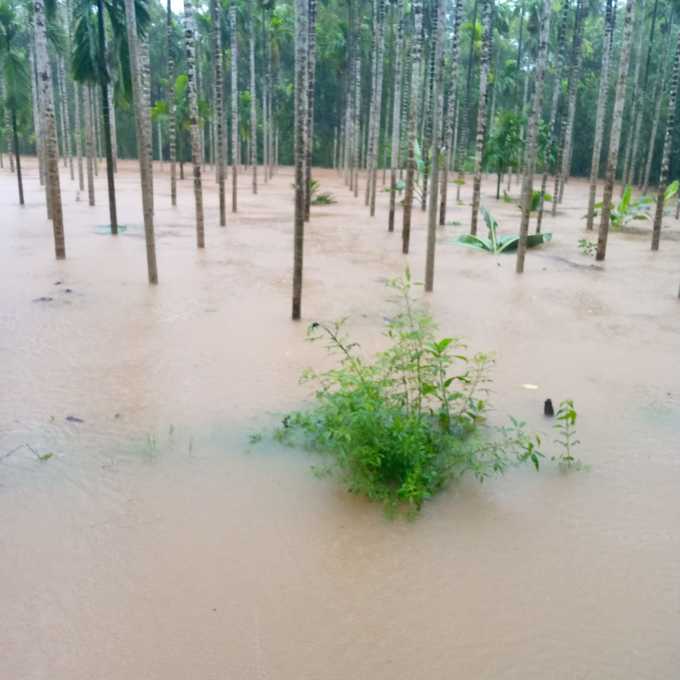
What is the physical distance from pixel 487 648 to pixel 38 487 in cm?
314

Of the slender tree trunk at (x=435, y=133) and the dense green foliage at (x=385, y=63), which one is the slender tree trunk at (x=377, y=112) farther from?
the slender tree trunk at (x=435, y=133)

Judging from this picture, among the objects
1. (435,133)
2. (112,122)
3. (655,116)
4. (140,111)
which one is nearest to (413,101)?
(435,133)

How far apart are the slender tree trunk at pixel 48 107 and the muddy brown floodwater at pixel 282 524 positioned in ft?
9.52

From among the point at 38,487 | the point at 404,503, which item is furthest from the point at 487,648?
the point at 38,487

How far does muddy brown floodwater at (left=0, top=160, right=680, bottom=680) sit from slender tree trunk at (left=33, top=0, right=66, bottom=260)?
9.52 feet

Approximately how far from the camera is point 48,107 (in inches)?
437

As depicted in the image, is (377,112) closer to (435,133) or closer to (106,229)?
(106,229)

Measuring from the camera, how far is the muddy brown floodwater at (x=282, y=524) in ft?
11.3

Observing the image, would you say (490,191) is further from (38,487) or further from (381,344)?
(38,487)

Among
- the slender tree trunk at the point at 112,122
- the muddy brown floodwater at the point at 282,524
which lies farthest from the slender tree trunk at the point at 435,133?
the slender tree trunk at the point at 112,122

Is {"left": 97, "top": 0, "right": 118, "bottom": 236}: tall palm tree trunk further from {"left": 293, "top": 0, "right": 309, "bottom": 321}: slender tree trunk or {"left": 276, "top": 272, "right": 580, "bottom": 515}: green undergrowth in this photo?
{"left": 276, "top": 272, "right": 580, "bottom": 515}: green undergrowth

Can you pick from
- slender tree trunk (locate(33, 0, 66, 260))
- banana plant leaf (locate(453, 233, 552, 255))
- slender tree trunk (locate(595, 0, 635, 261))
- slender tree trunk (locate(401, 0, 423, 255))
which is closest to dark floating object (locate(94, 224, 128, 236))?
slender tree trunk (locate(33, 0, 66, 260))

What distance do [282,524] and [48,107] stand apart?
366 inches

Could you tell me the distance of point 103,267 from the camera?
11.5 m
